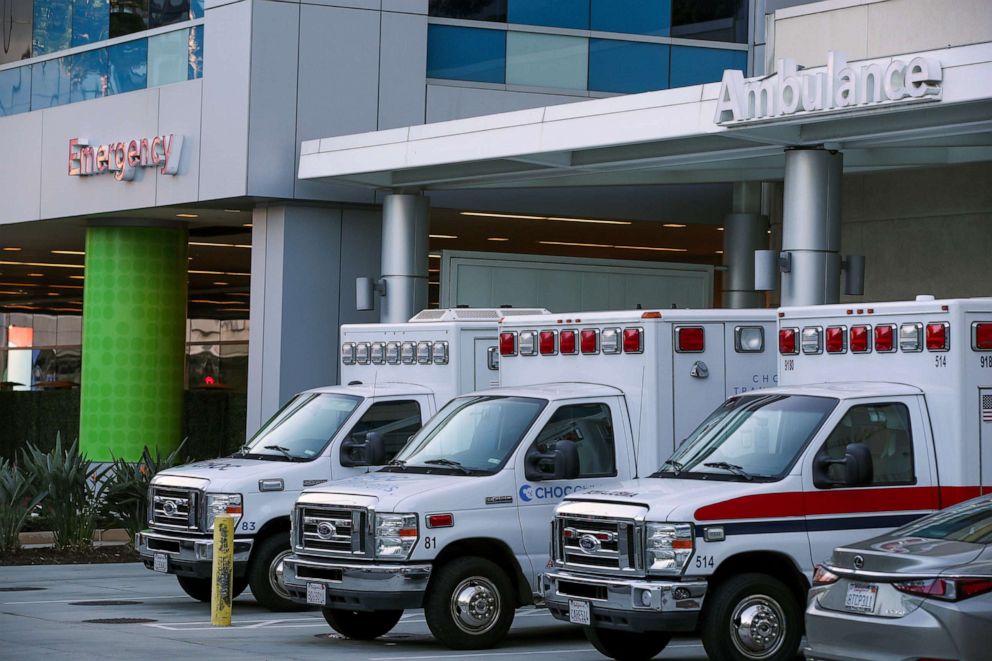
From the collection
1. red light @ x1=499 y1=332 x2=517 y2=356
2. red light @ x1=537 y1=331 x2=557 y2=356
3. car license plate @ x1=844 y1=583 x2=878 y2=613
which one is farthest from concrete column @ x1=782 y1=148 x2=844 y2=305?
car license plate @ x1=844 y1=583 x2=878 y2=613

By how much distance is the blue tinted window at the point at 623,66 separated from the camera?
26.8 meters

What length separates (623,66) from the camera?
26938mm

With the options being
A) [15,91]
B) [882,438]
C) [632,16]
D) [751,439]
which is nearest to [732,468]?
[751,439]

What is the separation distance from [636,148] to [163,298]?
438 inches

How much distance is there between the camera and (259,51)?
24469mm

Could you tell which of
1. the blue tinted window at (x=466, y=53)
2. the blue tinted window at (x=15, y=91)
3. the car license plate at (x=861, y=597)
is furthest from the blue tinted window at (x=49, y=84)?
the car license plate at (x=861, y=597)

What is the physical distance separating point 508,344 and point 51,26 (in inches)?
694

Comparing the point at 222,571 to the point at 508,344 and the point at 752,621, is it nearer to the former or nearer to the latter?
the point at 508,344

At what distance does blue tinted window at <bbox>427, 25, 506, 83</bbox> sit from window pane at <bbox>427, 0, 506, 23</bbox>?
0.20 meters

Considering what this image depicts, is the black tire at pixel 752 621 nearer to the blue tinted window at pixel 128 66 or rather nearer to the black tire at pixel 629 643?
the black tire at pixel 629 643

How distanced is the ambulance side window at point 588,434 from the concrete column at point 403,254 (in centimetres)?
1060

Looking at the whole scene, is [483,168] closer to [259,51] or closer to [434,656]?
[259,51]

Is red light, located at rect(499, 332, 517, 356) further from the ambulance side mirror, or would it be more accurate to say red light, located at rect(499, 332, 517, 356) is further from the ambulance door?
the ambulance door

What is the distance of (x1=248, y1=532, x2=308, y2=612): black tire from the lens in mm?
15734
